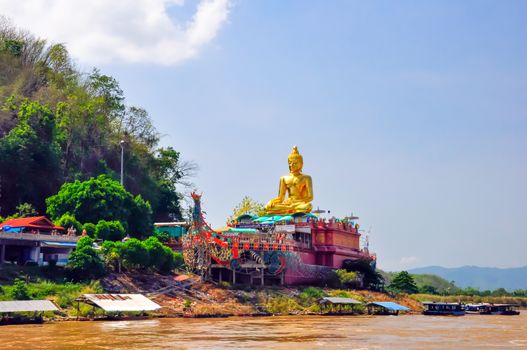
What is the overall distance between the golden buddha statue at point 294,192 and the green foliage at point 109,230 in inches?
667

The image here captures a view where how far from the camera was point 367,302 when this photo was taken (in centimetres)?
5434

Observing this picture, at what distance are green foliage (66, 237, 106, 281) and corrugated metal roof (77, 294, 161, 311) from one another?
16.4 feet

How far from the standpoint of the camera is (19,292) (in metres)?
39.7

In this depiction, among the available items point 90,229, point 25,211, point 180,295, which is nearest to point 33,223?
point 90,229

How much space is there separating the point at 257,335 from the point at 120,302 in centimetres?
965

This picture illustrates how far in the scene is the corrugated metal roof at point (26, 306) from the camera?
1405 inches

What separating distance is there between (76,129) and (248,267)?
918 inches

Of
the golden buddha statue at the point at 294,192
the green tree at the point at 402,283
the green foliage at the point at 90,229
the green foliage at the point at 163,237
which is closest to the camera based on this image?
the green foliage at the point at 90,229

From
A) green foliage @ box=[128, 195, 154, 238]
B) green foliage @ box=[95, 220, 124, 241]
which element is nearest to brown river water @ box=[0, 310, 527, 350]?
green foliage @ box=[95, 220, 124, 241]

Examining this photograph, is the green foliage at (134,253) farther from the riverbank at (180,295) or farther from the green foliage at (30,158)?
the green foliage at (30,158)

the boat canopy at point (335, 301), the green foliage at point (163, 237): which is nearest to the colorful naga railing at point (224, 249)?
the boat canopy at point (335, 301)

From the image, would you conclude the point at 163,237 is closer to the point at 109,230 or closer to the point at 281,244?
the point at 109,230

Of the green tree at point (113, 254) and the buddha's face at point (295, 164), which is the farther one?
the buddha's face at point (295, 164)

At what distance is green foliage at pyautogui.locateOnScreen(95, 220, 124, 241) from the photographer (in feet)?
171
